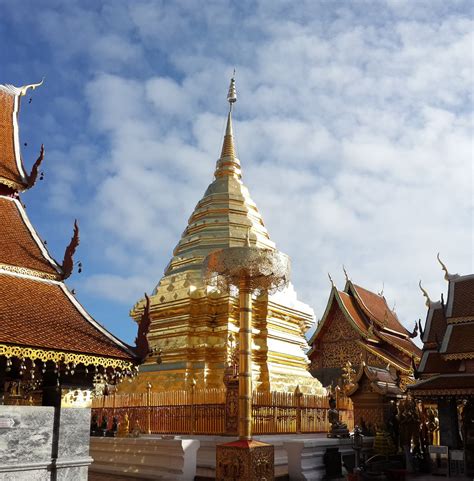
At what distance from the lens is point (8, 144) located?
405 inches

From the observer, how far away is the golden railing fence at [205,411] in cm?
1230

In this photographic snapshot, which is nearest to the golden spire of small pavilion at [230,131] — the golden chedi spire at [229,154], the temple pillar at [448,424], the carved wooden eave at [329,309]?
the golden chedi spire at [229,154]

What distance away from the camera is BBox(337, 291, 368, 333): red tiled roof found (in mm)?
25678

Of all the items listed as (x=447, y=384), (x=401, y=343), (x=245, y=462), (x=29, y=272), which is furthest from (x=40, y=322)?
(x=401, y=343)

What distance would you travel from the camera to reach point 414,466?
45.5 feet

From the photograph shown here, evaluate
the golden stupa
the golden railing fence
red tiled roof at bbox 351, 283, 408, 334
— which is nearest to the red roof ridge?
red tiled roof at bbox 351, 283, 408, 334

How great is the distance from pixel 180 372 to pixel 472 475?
774cm

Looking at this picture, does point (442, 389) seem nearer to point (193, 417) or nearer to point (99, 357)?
point (193, 417)

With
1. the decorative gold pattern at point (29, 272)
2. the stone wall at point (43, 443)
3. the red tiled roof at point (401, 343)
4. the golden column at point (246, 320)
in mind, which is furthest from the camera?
the red tiled roof at point (401, 343)

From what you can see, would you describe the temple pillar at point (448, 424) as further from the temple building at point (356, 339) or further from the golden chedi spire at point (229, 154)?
the golden chedi spire at point (229, 154)

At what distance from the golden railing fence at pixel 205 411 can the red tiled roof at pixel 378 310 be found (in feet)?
41.6

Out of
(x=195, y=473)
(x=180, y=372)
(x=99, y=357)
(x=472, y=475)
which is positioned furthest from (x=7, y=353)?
(x=472, y=475)

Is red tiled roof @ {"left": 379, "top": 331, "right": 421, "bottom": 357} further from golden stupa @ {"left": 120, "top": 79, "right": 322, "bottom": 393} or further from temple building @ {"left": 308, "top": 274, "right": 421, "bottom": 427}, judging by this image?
golden stupa @ {"left": 120, "top": 79, "right": 322, "bottom": 393}

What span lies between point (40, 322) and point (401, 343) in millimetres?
21673
